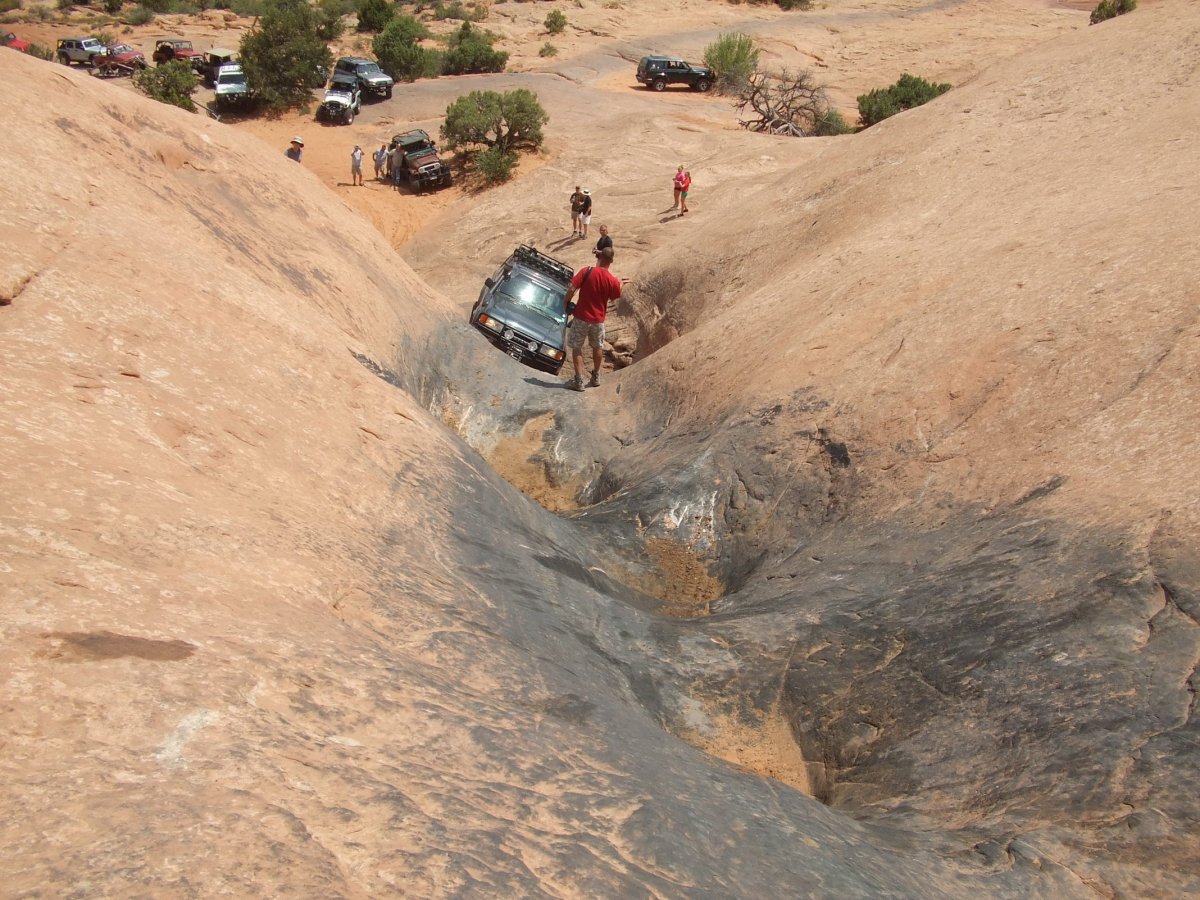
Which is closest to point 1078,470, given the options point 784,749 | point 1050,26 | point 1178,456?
point 1178,456

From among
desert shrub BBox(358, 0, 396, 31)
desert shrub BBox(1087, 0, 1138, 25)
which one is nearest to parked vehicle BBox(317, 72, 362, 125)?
desert shrub BBox(358, 0, 396, 31)

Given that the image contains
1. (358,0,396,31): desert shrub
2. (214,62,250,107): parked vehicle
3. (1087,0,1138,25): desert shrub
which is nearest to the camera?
(1087,0,1138,25): desert shrub

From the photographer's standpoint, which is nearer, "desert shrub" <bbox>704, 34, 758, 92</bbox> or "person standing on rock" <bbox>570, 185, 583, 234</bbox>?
"person standing on rock" <bbox>570, 185, 583, 234</bbox>

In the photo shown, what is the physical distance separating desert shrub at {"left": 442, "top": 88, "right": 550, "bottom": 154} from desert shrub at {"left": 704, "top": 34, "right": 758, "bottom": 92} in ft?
36.9

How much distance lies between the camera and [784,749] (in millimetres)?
5289

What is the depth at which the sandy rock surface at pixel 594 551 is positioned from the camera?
2.88 m

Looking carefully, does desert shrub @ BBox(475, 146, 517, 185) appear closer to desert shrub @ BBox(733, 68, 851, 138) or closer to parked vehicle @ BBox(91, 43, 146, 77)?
desert shrub @ BBox(733, 68, 851, 138)

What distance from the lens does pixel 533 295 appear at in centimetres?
1400

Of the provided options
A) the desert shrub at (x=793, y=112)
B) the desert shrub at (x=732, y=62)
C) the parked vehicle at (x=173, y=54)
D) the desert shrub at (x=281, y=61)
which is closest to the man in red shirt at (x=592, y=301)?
the desert shrub at (x=793, y=112)

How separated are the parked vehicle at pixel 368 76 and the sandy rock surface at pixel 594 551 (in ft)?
86.4

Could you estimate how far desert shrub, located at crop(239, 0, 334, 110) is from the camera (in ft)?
111

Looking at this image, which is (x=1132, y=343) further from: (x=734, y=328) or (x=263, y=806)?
(x=263, y=806)

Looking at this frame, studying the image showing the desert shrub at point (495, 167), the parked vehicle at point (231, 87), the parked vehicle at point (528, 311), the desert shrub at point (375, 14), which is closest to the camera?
the parked vehicle at point (528, 311)

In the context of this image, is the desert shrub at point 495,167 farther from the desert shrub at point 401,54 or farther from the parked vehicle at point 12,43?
the parked vehicle at point 12,43
